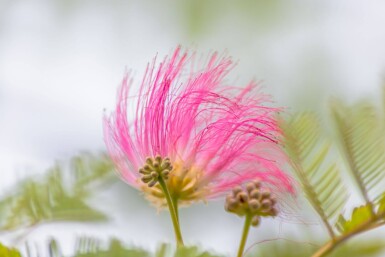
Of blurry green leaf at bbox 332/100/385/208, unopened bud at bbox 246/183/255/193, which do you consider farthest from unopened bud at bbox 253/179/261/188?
blurry green leaf at bbox 332/100/385/208

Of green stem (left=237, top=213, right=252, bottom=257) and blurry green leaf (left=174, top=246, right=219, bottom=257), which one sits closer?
blurry green leaf (left=174, top=246, right=219, bottom=257)

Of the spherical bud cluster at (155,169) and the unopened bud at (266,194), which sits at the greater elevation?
the spherical bud cluster at (155,169)

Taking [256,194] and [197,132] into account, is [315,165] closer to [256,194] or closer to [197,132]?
[256,194]

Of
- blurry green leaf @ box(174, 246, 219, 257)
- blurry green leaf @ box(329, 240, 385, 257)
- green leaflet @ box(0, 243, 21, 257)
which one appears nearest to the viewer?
blurry green leaf @ box(174, 246, 219, 257)

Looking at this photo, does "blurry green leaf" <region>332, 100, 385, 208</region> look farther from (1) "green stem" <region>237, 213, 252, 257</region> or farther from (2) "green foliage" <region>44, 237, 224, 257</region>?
(2) "green foliage" <region>44, 237, 224, 257</region>

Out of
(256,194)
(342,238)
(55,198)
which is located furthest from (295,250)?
(55,198)

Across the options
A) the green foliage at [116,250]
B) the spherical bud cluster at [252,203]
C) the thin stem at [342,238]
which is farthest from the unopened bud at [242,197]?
Result: the green foliage at [116,250]

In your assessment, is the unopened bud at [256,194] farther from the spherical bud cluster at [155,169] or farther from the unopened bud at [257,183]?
the spherical bud cluster at [155,169]
